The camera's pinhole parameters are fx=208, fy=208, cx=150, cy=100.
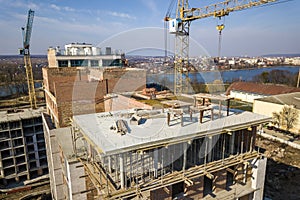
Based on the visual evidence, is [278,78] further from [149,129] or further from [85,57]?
[149,129]

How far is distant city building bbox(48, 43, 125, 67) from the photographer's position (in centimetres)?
2583

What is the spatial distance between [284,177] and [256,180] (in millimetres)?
10899

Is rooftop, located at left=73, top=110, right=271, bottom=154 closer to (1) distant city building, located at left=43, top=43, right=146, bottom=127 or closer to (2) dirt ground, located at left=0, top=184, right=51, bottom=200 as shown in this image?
(1) distant city building, located at left=43, top=43, right=146, bottom=127

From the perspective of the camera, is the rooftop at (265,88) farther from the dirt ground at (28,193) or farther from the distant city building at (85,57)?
the dirt ground at (28,193)

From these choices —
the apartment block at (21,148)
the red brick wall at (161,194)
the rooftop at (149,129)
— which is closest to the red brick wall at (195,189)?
the red brick wall at (161,194)

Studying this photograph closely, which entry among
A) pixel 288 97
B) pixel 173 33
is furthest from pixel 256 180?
pixel 288 97

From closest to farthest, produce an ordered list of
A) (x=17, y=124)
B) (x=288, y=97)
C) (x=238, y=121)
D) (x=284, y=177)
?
1. (x=238, y=121)
2. (x=284, y=177)
3. (x=17, y=124)
4. (x=288, y=97)

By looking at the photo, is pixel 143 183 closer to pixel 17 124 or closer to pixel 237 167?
pixel 237 167

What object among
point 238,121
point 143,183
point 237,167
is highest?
point 238,121

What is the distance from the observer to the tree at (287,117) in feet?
83.0

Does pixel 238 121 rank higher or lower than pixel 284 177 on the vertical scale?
higher

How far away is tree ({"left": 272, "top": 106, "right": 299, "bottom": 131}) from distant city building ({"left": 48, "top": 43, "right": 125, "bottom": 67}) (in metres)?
21.3

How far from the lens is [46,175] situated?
23.0 m

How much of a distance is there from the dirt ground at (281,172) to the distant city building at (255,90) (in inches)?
642
